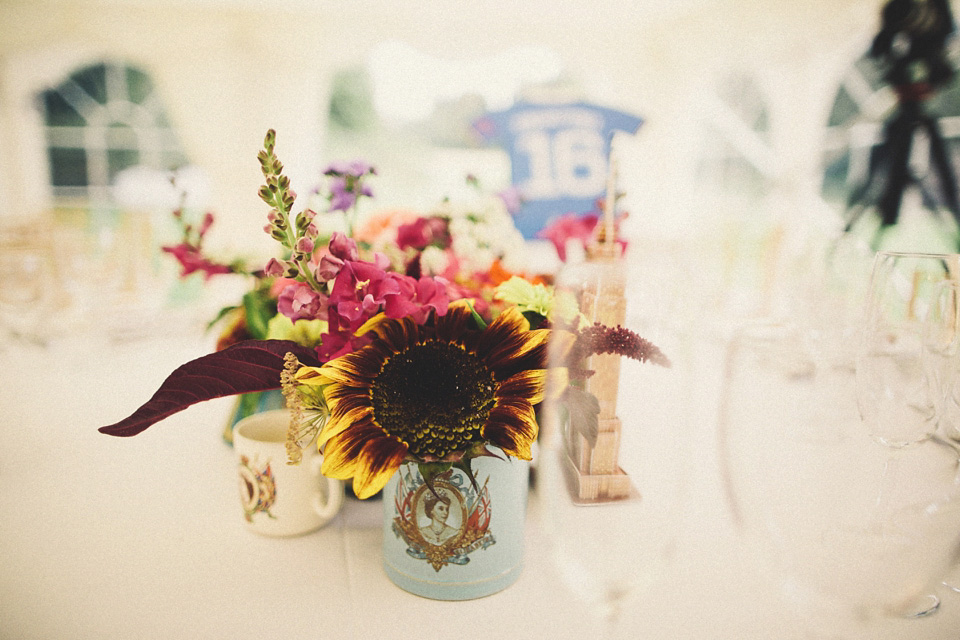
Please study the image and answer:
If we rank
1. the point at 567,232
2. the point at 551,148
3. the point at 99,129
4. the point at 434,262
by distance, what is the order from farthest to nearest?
the point at 99,129 → the point at 551,148 → the point at 567,232 → the point at 434,262

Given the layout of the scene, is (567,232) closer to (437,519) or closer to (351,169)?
(351,169)

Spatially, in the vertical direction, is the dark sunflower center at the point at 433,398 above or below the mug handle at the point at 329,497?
above

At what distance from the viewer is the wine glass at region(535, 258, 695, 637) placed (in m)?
0.32

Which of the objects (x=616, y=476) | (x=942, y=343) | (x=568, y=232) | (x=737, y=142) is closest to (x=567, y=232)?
(x=568, y=232)

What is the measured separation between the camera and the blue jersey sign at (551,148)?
4.28 metres

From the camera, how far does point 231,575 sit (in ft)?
1.52

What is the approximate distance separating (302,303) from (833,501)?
48cm

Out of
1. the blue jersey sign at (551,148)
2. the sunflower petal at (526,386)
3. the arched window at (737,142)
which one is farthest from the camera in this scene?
the arched window at (737,142)

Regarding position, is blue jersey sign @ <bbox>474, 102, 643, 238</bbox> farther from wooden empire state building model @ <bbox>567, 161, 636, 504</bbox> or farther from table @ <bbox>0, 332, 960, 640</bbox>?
wooden empire state building model @ <bbox>567, 161, 636, 504</bbox>

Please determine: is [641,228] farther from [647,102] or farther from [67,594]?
[67,594]

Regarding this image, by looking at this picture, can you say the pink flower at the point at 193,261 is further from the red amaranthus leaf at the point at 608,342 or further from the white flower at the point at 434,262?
the red amaranthus leaf at the point at 608,342

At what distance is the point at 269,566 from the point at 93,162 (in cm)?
600

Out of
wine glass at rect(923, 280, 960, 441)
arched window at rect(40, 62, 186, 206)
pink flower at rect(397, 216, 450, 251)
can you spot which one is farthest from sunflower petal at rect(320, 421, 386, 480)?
arched window at rect(40, 62, 186, 206)

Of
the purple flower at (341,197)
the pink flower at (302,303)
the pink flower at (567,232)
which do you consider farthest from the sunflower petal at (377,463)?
the pink flower at (567,232)
